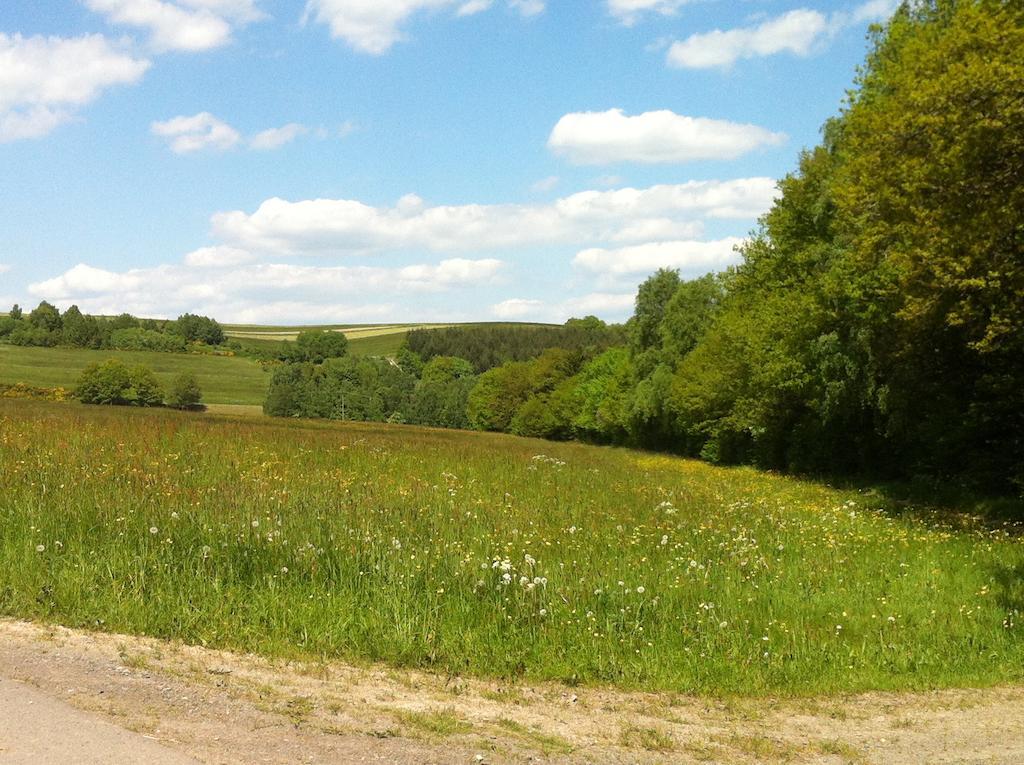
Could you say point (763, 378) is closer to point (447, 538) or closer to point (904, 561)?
point (904, 561)

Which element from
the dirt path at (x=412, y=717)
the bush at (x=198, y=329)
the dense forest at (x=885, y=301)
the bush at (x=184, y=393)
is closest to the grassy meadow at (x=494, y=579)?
the dirt path at (x=412, y=717)

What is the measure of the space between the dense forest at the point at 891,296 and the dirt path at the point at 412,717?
13.3 m

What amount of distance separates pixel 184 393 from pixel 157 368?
2925 cm

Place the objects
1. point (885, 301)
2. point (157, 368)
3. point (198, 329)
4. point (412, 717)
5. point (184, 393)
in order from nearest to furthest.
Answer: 1. point (412, 717)
2. point (885, 301)
3. point (184, 393)
4. point (157, 368)
5. point (198, 329)

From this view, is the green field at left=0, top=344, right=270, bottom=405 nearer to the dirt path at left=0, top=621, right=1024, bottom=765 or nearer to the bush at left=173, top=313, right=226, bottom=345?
the bush at left=173, top=313, right=226, bottom=345

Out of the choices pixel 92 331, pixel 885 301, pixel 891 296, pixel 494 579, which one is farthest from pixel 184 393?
pixel 494 579

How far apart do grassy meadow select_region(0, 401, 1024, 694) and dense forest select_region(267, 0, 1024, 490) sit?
6763mm

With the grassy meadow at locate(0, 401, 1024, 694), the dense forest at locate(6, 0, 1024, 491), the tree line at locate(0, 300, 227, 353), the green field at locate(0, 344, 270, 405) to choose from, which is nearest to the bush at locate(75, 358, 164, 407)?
the green field at locate(0, 344, 270, 405)

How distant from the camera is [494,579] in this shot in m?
9.62

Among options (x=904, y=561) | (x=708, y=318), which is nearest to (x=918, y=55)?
(x=904, y=561)

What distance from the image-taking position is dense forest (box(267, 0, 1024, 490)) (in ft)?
56.7

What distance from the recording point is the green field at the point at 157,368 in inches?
4336

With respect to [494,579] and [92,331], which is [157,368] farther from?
[494,579]

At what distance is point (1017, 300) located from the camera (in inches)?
722
